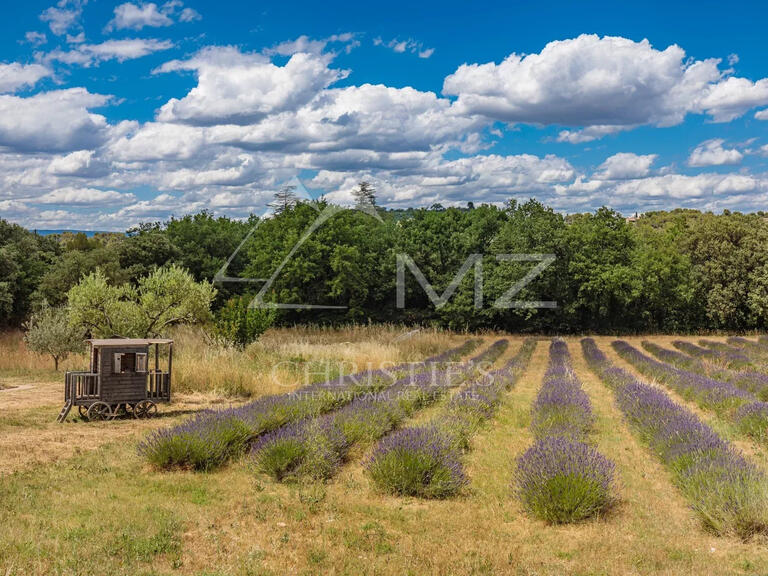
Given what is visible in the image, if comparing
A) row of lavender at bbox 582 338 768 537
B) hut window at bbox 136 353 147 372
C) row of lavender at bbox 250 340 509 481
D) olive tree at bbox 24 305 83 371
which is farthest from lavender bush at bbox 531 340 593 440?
olive tree at bbox 24 305 83 371

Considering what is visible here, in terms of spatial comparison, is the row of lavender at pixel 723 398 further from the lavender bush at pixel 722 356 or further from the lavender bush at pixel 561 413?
the lavender bush at pixel 722 356

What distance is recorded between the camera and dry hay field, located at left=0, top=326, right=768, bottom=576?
4918 millimetres

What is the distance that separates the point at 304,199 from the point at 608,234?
18.1 meters

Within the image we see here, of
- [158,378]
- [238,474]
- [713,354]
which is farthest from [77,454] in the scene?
[713,354]

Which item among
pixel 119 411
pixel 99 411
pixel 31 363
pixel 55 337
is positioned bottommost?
pixel 31 363

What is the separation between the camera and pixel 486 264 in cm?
3584

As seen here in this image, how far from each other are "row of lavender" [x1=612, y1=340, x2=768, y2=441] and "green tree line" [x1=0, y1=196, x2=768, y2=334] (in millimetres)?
17552

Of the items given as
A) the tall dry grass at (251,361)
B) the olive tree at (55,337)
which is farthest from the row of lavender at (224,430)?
the olive tree at (55,337)

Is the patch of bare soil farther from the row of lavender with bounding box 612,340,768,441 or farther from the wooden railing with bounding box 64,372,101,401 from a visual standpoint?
the row of lavender with bounding box 612,340,768,441

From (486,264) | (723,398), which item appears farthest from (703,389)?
(486,264)

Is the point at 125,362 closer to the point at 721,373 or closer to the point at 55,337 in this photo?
the point at 55,337

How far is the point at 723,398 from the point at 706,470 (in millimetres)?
6249

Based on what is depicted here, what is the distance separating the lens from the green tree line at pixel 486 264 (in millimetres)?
33344

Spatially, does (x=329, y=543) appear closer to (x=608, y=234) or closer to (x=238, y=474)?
(x=238, y=474)
